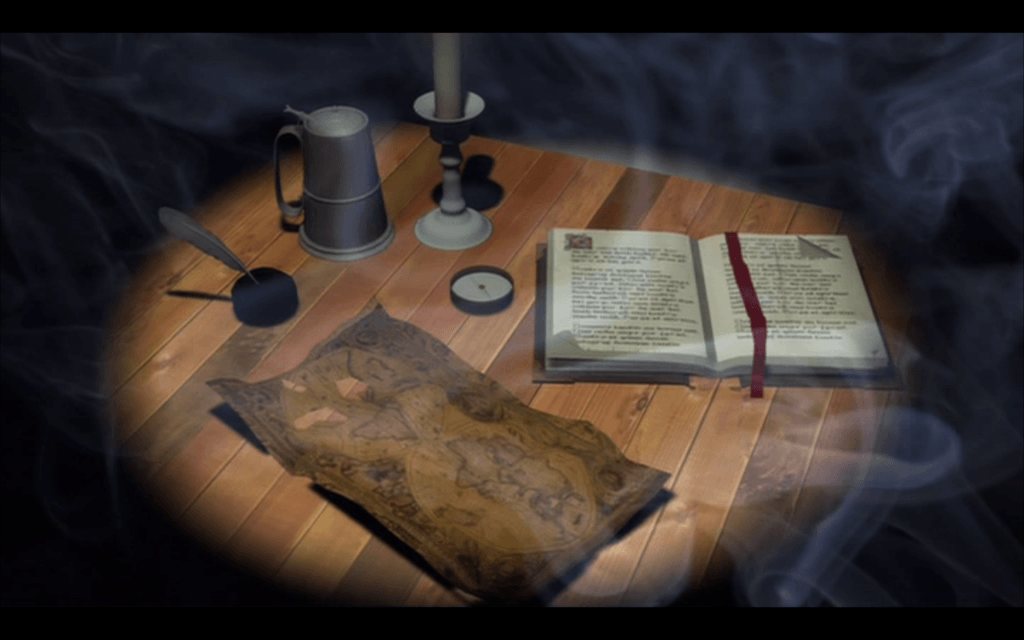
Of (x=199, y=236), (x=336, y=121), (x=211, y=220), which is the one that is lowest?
(x=211, y=220)

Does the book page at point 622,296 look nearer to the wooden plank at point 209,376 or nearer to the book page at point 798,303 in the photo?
the book page at point 798,303

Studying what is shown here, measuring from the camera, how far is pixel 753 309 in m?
1.34

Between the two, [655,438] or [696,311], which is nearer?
[655,438]

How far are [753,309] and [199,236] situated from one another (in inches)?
31.5

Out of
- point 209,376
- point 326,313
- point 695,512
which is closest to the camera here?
point 695,512

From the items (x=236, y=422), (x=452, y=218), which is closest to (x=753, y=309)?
(x=452, y=218)

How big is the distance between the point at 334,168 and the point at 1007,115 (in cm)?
199

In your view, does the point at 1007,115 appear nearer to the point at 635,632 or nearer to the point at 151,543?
the point at 635,632

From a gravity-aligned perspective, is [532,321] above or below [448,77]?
below

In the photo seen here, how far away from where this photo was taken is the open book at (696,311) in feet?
4.19

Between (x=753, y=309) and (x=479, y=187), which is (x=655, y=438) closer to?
(x=753, y=309)

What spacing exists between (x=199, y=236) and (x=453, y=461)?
0.52 metres

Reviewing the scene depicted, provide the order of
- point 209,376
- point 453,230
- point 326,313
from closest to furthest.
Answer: point 209,376, point 326,313, point 453,230

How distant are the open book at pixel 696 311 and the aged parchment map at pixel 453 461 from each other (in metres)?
0.13
